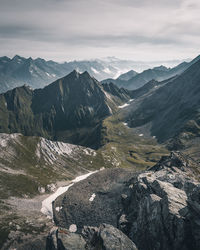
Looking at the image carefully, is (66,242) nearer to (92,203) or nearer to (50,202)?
(92,203)

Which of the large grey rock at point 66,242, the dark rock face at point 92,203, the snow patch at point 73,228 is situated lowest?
the snow patch at point 73,228

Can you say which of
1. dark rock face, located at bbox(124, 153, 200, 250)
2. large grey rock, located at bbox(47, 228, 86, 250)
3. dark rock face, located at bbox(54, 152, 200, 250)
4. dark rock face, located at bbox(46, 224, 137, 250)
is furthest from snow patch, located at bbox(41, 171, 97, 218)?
dark rock face, located at bbox(46, 224, 137, 250)

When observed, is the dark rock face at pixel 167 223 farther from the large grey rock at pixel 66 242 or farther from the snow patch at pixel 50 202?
the snow patch at pixel 50 202

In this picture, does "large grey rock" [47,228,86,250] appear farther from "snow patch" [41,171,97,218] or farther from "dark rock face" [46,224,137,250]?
"snow patch" [41,171,97,218]

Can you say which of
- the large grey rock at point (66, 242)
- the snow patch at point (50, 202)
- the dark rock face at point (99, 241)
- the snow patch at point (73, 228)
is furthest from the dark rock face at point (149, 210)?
the snow patch at point (50, 202)

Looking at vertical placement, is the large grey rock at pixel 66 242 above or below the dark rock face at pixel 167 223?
above

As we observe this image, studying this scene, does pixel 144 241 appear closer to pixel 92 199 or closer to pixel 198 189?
pixel 198 189

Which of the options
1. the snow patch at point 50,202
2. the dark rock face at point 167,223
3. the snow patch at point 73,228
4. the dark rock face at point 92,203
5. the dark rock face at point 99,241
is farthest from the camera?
the snow patch at point 50,202

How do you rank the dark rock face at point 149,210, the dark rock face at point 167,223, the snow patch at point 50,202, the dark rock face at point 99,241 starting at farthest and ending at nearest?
the snow patch at point 50,202
the dark rock face at point 149,210
the dark rock face at point 167,223
the dark rock face at point 99,241

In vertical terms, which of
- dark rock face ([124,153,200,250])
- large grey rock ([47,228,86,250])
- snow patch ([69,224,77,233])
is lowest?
snow patch ([69,224,77,233])
